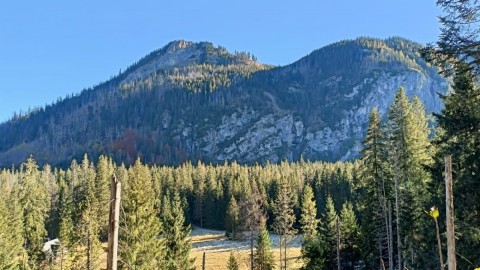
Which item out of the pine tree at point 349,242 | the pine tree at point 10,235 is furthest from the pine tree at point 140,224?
the pine tree at point 349,242

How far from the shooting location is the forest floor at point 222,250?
55.8 metres

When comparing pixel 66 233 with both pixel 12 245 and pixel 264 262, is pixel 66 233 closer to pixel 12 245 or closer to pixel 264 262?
pixel 12 245

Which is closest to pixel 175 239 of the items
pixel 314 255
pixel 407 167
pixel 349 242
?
pixel 314 255

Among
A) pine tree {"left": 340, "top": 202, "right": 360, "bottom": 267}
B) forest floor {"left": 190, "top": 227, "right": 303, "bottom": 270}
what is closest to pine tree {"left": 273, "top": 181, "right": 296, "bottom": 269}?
forest floor {"left": 190, "top": 227, "right": 303, "bottom": 270}

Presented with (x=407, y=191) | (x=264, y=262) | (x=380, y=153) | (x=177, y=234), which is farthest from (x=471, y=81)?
(x=264, y=262)

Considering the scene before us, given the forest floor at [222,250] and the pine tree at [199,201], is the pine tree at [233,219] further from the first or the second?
the pine tree at [199,201]

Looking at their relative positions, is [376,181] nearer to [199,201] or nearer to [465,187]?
[465,187]

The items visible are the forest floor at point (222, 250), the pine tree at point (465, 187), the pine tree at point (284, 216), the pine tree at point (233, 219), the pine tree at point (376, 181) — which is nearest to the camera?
the pine tree at point (465, 187)

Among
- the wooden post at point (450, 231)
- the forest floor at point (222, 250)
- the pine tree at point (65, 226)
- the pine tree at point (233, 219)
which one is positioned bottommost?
the forest floor at point (222, 250)

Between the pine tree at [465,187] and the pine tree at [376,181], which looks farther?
the pine tree at [376,181]

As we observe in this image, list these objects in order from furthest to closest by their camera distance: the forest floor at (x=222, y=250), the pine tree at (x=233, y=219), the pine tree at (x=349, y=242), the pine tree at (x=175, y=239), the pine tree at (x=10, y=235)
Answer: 1. the pine tree at (x=233, y=219)
2. the forest floor at (x=222, y=250)
3. the pine tree at (x=349, y=242)
4. the pine tree at (x=10, y=235)
5. the pine tree at (x=175, y=239)

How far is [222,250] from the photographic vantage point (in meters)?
69.2

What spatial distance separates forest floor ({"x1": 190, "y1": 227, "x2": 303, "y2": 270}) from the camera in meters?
55.8

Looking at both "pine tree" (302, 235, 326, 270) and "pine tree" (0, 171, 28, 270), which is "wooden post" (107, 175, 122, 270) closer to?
"pine tree" (302, 235, 326, 270)
